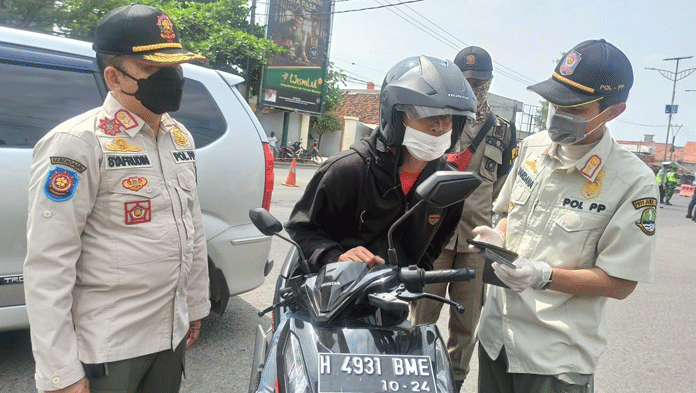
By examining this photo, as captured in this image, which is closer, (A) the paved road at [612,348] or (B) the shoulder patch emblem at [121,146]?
(B) the shoulder patch emblem at [121,146]

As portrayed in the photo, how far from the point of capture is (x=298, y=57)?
86.0 ft

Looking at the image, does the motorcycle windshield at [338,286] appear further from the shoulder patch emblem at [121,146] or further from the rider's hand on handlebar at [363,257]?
the shoulder patch emblem at [121,146]

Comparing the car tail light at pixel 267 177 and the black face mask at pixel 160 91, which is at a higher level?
the black face mask at pixel 160 91

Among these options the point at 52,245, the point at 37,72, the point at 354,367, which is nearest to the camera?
the point at 354,367

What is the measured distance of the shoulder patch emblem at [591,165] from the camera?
5.87 ft

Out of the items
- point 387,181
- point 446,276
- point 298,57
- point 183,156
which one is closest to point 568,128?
point 387,181

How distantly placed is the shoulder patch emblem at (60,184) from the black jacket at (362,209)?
75 centimetres

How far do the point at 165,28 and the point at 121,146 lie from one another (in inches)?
17.5

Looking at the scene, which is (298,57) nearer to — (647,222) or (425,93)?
(425,93)

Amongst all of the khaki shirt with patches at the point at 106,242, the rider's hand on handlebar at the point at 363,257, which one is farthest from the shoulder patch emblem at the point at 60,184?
the rider's hand on handlebar at the point at 363,257

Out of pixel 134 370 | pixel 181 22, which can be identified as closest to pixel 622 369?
pixel 134 370

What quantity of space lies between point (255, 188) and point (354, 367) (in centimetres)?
223

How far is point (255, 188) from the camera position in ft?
11.1

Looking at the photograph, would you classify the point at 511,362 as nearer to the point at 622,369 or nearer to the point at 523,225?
the point at 523,225
